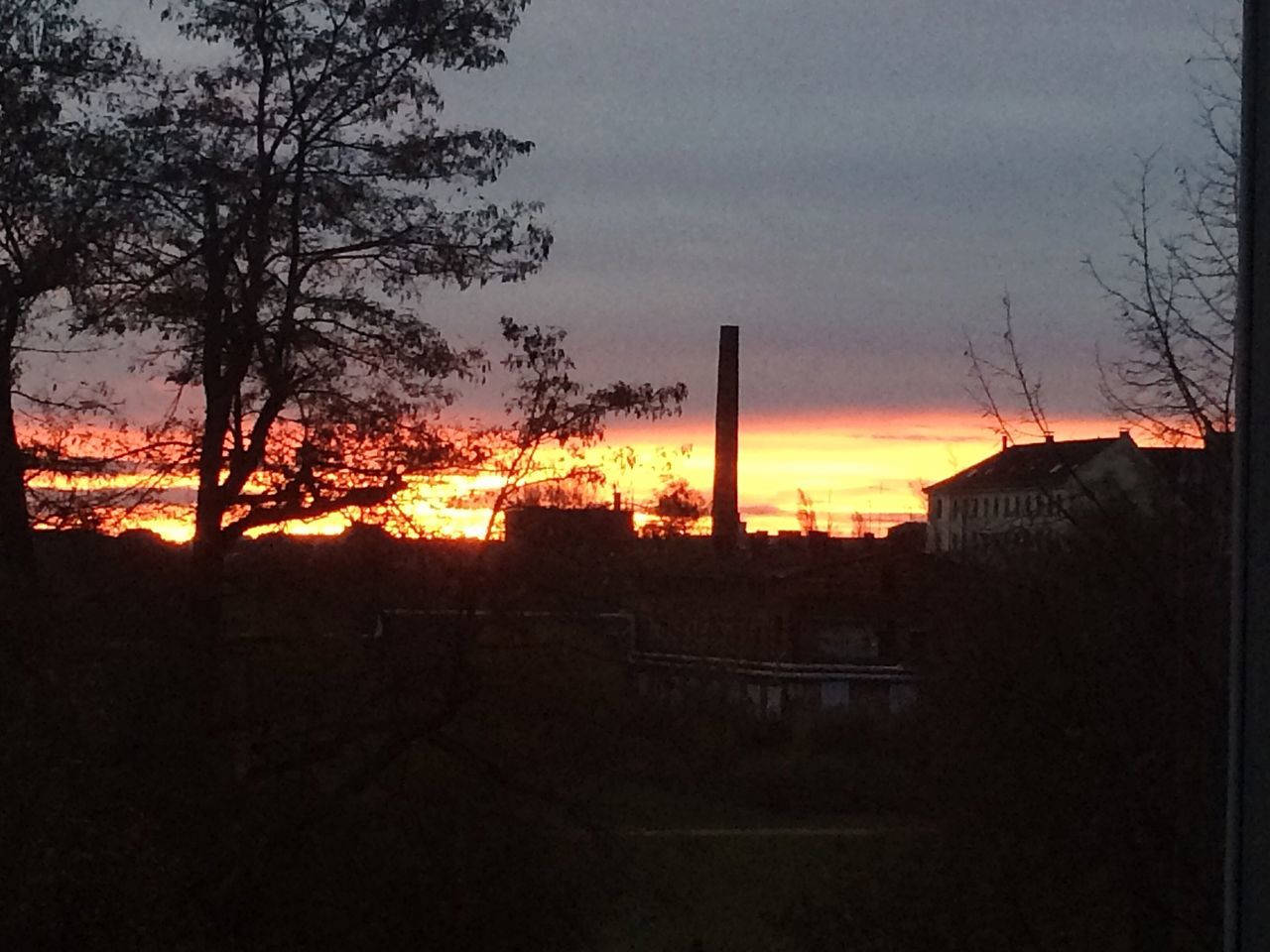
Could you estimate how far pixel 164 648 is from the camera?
8625mm

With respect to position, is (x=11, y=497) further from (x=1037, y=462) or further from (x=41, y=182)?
(x=1037, y=462)

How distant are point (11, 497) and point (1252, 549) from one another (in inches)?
291

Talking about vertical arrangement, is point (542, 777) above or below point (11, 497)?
below

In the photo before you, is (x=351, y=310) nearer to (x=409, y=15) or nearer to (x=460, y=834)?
(x=409, y=15)

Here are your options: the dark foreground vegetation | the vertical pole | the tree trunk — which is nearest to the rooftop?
the dark foreground vegetation

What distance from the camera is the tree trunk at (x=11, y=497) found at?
8305 mm

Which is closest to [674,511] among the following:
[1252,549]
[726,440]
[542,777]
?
[542,777]

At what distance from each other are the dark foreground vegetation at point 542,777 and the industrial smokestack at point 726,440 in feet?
6.26

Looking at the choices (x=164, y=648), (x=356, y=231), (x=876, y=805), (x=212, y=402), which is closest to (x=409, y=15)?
(x=356, y=231)

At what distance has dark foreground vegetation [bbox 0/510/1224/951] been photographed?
680cm

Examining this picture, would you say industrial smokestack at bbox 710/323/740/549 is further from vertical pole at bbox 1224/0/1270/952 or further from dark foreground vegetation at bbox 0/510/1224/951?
vertical pole at bbox 1224/0/1270/952

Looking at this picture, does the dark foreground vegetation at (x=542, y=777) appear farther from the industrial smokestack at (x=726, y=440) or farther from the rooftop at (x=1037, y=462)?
the industrial smokestack at (x=726, y=440)

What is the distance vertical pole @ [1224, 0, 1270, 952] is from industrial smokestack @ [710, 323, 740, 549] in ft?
26.8

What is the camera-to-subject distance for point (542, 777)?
9414 millimetres
